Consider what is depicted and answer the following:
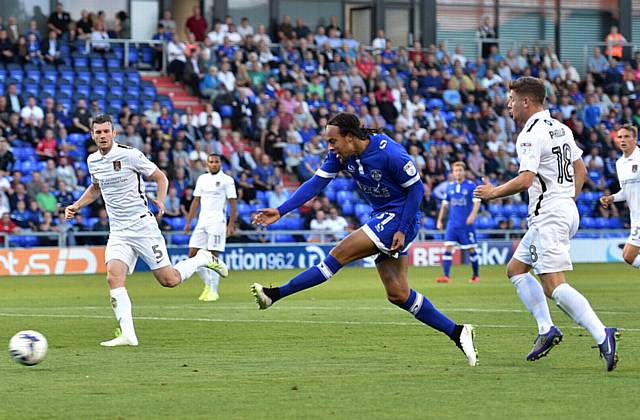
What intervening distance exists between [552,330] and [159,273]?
176 inches

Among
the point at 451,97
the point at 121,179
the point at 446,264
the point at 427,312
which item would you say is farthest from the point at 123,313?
the point at 451,97

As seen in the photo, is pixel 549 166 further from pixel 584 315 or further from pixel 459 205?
pixel 459 205

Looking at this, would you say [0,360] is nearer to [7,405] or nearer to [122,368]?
[122,368]

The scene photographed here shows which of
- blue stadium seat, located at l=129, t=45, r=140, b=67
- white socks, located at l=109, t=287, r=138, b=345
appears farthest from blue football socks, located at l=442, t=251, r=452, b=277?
white socks, located at l=109, t=287, r=138, b=345

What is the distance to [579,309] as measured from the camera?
32.9ft

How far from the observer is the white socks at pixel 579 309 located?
996cm

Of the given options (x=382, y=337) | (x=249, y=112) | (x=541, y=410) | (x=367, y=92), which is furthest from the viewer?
(x=367, y=92)

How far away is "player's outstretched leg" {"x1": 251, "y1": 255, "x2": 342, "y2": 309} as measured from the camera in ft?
34.8

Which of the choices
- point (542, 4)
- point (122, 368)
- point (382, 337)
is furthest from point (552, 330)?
point (542, 4)

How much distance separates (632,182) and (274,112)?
17232 millimetres

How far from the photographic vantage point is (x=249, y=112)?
33438 millimetres

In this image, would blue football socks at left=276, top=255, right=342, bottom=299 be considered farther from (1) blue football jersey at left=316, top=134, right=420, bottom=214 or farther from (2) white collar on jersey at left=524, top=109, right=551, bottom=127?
(2) white collar on jersey at left=524, top=109, right=551, bottom=127

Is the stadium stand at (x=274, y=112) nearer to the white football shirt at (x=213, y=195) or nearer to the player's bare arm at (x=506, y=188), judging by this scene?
the white football shirt at (x=213, y=195)

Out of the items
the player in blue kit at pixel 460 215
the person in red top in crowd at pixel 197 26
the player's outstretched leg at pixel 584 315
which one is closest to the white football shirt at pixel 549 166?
the player's outstretched leg at pixel 584 315
